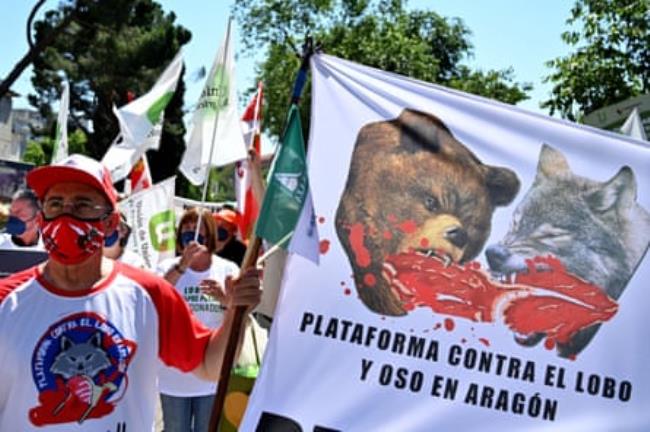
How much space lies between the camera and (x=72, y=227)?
2971 mm

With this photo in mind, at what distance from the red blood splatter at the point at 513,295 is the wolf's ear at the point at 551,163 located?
1.04 ft

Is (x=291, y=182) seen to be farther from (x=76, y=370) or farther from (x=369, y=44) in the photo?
(x=369, y=44)

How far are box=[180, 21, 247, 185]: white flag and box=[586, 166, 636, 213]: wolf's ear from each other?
3.58m

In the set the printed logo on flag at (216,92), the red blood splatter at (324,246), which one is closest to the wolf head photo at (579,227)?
the red blood splatter at (324,246)

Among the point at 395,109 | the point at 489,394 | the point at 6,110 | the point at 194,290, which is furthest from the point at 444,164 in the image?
the point at 6,110

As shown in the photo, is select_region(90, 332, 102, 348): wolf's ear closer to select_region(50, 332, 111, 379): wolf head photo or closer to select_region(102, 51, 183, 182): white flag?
select_region(50, 332, 111, 379): wolf head photo

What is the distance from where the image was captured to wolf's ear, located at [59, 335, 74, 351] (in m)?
2.89

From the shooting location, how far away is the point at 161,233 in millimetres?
8086

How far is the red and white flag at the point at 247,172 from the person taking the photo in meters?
6.05

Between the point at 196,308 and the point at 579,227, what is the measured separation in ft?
9.35

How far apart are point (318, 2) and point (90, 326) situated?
1273 inches

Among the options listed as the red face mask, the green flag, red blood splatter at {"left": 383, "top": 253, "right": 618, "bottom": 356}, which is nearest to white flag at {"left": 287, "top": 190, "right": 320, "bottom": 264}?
the green flag

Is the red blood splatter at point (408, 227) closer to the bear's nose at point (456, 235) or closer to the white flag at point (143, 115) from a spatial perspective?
the bear's nose at point (456, 235)

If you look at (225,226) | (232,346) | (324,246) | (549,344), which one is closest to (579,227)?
(549,344)
